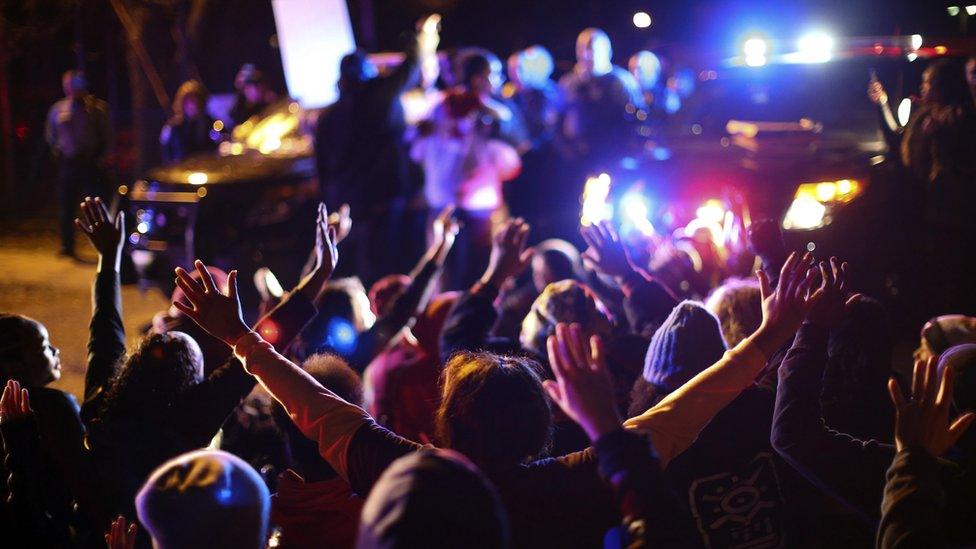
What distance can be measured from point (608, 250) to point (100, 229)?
82.3 inches

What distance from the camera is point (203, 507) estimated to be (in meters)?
2.04

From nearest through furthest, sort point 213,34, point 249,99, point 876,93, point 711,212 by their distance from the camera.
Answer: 1. point 711,212
2. point 876,93
3. point 249,99
4. point 213,34

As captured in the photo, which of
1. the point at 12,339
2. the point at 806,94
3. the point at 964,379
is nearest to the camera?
the point at 964,379

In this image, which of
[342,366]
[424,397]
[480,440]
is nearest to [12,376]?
[342,366]

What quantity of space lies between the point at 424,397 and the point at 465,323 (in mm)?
343

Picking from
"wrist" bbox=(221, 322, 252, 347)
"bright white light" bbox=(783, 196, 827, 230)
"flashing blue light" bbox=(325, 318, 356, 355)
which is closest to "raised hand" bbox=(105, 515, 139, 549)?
"wrist" bbox=(221, 322, 252, 347)

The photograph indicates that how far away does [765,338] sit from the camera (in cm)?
276

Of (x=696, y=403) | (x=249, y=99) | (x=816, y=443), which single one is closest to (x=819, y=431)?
(x=816, y=443)

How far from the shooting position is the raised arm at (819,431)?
2809mm

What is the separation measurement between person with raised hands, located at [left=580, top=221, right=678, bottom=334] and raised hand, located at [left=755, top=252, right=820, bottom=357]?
1.49 meters

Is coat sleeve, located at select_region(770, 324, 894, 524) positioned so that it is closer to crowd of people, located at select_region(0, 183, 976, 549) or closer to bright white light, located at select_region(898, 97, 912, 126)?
crowd of people, located at select_region(0, 183, 976, 549)

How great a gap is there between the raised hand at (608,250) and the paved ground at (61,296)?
172 inches

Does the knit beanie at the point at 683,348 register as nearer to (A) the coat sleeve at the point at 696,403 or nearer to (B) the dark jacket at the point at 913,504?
(A) the coat sleeve at the point at 696,403

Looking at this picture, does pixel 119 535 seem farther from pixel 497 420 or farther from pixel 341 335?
pixel 341 335
